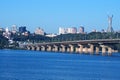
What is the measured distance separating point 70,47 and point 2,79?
120859 mm

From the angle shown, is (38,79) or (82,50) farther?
(82,50)

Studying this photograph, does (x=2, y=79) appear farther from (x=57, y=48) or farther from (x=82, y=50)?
(x=57, y=48)

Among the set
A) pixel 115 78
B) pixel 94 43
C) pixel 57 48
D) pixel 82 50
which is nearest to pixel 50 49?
pixel 57 48

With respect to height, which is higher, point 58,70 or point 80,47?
A: point 80,47

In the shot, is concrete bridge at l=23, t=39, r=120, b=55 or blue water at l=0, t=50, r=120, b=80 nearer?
blue water at l=0, t=50, r=120, b=80

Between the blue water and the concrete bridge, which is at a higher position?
the concrete bridge

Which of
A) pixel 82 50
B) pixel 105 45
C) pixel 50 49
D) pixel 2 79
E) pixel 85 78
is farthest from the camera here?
pixel 50 49

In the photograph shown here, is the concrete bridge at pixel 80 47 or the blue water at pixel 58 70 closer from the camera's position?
the blue water at pixel 58 70

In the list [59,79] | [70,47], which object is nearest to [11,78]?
[59,79]

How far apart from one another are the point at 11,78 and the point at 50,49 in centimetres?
13410

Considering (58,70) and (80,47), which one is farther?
(80,47)

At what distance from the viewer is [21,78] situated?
5441 centimetres

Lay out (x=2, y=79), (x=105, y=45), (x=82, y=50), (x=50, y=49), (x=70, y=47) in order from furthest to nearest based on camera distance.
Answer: (x=50, y=49) → (x=70, y=47) → (x=82, y=50) → (x=105, y=45) → (x=2, y=79)

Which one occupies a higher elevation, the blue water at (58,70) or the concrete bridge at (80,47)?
the concrete bridge at (80,47)
